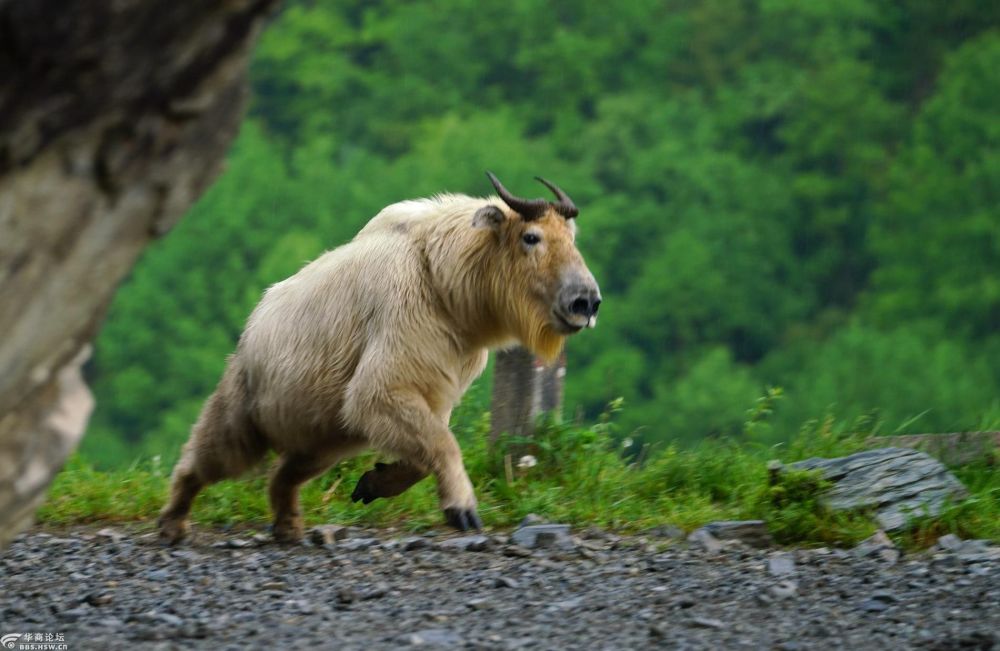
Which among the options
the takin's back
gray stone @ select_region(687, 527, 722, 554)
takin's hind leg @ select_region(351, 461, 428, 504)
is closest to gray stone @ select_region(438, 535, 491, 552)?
takin's hind leg @ select_region(351, 461, 428, 504)

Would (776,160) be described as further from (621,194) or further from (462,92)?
(462,92)

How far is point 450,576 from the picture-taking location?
6238 mm

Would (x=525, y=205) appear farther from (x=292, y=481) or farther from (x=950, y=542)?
(x=950, y=542)

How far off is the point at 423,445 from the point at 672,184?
121 ft

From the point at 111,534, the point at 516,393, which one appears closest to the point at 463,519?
the point at 516,393

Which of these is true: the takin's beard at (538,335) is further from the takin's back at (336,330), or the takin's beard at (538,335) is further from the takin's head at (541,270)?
the takin's back at (336,330)

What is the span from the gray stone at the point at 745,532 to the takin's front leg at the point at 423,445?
1172mm

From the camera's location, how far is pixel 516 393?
8609 millimetres

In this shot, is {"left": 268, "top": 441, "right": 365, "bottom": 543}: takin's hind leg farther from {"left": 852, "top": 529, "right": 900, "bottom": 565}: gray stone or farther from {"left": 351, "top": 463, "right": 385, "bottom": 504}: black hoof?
{"left": 852, "top": 529, "right": 900, "bottom": 565}: gray stone

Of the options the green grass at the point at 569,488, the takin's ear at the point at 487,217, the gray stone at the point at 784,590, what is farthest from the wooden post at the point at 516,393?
the gray stone at the point at 784,590

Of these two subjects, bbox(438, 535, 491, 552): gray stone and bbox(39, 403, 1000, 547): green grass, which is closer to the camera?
bbox(438, 535, 491, 552): gray stone

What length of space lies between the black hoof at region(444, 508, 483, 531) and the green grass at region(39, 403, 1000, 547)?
2.03 ft

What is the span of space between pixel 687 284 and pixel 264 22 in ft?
120

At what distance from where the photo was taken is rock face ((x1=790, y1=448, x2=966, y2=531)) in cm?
707
